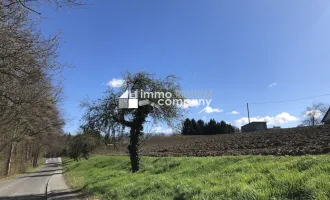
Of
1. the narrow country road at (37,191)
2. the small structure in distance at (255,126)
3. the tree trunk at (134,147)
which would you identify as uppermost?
the small structure in distance at (255,126)

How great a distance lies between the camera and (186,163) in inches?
590

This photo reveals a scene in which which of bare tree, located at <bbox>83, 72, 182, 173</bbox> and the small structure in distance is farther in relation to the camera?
the small structure in distance

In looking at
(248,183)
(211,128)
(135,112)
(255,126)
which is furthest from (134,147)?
(211,128)

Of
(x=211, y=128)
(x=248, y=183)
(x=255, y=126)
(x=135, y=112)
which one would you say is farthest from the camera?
(x=211, y=128)

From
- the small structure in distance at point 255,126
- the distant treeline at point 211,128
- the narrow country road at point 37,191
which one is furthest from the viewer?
the distant treeline at point 211,128

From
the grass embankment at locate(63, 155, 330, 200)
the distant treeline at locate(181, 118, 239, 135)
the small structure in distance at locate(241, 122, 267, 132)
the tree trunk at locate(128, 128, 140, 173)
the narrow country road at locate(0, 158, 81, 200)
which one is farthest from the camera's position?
the distant treeline at locate(181, 118, 239, 135)

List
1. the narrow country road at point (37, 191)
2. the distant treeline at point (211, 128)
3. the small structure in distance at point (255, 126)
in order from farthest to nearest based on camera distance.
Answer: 1. the distant treeline at point (211, 128)
2. the small structure in distance at point (255, 126)
3. the narrow country road at point (37, 191)

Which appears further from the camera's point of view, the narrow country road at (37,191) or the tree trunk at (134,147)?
the tree trunk at (134,147)

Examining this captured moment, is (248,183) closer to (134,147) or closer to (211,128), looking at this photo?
(134,147)

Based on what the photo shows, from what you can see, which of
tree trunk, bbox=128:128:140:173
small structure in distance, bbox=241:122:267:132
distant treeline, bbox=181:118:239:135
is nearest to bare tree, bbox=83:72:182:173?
tree trunk, bbox=128:128:140:173

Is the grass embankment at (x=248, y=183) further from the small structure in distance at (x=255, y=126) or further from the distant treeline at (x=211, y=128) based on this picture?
the distant treeline at (x=211, y=128)

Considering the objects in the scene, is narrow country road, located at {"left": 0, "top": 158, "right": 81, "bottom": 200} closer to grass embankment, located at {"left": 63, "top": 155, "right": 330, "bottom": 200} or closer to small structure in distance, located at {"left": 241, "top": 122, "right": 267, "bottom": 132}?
grass embankment, located at {"left": 63, "top": 155, "right": 330, "bottom": 200}

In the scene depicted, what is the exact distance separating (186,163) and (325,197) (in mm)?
9629

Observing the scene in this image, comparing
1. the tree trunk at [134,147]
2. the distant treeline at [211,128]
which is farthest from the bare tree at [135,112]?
the distant treeline at [211,128]
